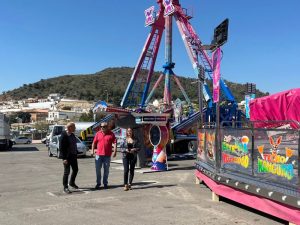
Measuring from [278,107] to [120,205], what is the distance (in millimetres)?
5117

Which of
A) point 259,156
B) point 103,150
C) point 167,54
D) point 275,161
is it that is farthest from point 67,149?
point 167,54

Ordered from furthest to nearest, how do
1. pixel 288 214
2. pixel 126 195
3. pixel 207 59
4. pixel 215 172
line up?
pixel 207 59, pixel 126 195, pixel 215 172, pixel 288 214

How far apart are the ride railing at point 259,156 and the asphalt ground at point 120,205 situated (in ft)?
2.34

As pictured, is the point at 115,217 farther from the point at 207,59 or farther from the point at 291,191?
the point at 207,59

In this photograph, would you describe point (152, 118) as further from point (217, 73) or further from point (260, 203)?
point (260, 203)

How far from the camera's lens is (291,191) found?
6.87 meters

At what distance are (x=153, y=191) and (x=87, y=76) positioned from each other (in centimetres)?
18454

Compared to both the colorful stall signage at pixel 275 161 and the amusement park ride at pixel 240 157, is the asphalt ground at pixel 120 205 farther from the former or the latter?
the colorful stall signage at pixel 275 161

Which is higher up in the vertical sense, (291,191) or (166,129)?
(166,129)

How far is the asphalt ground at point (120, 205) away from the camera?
797 cm

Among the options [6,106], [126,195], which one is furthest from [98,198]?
[6,106]

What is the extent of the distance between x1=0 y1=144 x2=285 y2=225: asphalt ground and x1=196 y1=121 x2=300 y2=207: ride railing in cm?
71

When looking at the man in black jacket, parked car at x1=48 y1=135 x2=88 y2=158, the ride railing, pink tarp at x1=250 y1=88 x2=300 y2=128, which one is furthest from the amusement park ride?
parked car at x1=48 y1=135 x2=88 y2=158

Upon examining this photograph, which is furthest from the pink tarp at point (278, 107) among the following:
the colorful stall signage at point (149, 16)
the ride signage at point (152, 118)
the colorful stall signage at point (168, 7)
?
the colorful stall signage at point (149, 16)
